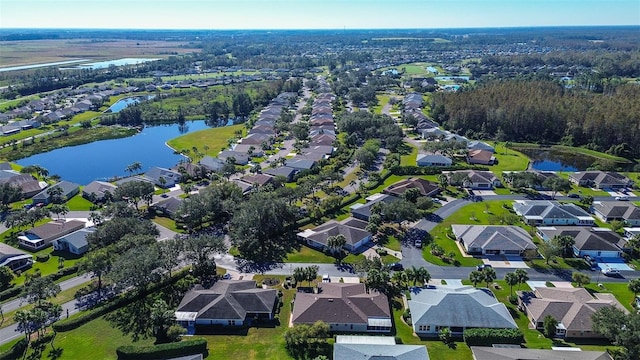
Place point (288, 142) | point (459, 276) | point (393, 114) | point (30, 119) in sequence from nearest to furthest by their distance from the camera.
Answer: point (459, 276) → point (288, 142) → point (30, 119) → point (393, 114)

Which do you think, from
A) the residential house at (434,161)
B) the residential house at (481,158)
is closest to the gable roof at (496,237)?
the residential house at (434,161)

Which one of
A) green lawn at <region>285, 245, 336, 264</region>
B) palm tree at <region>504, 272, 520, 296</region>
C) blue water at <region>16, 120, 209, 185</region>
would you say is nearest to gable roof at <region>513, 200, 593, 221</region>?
palm tree at <region>504, 272, 520, 296</region>

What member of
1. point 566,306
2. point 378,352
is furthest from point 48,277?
point 566,306

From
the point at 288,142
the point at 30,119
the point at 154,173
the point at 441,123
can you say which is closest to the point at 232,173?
the point at 154,173

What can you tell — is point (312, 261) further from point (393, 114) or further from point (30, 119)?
point (30, 119)

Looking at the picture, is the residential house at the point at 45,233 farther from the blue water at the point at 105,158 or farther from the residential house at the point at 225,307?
the residential house at the point at 225,307

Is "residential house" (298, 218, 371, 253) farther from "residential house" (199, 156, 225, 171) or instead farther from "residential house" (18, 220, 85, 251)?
"residential house" (18, 220, 85, 251)

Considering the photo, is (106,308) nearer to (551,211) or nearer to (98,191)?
(98,191)
